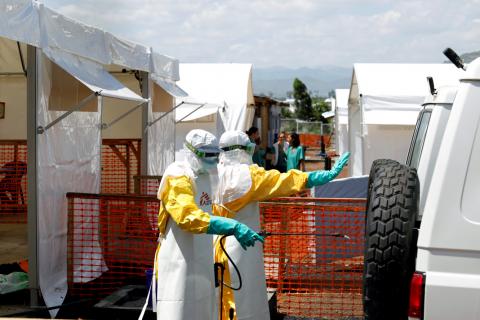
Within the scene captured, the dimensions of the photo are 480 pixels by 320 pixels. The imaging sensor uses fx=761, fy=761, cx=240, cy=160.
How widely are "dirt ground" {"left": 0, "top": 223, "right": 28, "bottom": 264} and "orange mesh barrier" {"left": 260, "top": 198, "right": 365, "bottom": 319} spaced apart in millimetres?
3478

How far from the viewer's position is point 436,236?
10.6 feet

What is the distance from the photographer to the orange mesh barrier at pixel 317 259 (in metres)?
7.98

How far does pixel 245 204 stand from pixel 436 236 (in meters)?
2.97

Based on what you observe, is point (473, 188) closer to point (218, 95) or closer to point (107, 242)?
point (107, 242)

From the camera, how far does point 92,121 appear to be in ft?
30.1

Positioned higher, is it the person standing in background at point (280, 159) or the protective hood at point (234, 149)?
the person standing in background at point (280, 159)

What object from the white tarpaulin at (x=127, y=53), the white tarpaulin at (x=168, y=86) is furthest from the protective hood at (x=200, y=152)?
the white tarpaulin at (x=168, y=86)

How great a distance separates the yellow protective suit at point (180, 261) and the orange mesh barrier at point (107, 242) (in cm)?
289

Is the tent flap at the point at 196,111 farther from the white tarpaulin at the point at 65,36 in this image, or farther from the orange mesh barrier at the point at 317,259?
the orange mesh barrier at the point at 317,259

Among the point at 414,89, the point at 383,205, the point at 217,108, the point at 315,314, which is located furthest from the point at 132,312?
the point at 217,108

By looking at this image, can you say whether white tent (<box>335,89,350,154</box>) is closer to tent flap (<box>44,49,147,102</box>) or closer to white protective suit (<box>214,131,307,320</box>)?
tent flap (<box>44,49,147,102</box>)

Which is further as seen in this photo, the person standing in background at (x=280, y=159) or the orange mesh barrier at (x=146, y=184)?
the person standing in background at (x=280, y=159)

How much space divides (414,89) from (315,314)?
9.04 metres

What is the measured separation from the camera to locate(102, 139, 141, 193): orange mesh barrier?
1150 cm
